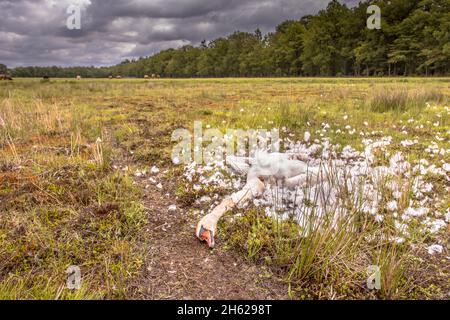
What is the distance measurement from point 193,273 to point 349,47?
6709 cm

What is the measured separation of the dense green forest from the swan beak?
53990 mm

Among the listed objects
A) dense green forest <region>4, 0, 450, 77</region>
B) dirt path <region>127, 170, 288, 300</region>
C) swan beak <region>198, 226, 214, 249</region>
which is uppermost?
dense green forest <region>4, 0, 450, 77</region>

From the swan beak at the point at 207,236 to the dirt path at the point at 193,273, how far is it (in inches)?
2.7

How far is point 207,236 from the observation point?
10.3 feet

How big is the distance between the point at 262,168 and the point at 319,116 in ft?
17.8

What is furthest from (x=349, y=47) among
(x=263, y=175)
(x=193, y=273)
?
(x=193, y=273)

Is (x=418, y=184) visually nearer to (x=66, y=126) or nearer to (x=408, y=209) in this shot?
(x=408, y=209)

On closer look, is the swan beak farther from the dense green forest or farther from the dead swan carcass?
the dense green forest

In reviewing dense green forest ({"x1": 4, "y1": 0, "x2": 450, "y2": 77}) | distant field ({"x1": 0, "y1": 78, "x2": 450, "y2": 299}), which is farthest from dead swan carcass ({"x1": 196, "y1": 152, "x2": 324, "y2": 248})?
dense green forest ({"x1": 4, "y1": 0, "x2": 450, "y2": 77})

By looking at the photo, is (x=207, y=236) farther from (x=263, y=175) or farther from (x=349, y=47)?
(x=349, y=47)

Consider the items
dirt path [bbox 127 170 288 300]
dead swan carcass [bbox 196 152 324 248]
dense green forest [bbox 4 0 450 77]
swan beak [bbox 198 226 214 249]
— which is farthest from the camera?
dense green forest [bbox 4 0 450 77]

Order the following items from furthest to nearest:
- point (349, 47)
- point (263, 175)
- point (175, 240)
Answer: point (349, 47) < point (263, 175) < point (175, 240)

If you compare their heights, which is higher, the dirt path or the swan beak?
the swan beak

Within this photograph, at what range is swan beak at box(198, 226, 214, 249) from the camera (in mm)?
3094
